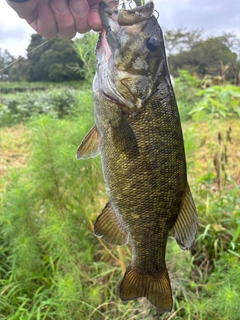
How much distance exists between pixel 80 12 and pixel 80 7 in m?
0.02

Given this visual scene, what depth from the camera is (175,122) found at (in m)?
1.27

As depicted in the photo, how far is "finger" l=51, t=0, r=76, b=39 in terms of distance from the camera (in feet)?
5.26

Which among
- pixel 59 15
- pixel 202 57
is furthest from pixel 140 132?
pixel 202 57

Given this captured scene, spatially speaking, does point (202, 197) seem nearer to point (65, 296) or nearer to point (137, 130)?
point (65, 296)

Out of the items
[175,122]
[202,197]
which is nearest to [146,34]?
[175,122]

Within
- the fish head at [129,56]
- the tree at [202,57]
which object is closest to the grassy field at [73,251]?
the fish head at [129,56]

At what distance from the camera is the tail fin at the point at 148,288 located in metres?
1.49

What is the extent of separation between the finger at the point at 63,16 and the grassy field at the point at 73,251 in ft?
3.87

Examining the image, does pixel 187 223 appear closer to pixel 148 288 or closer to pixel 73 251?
pixel 148 288

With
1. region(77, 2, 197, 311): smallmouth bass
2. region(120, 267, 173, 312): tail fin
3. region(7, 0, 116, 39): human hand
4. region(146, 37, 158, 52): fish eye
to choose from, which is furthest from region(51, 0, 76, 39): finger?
region(120, 267, 173, 312): tail fin

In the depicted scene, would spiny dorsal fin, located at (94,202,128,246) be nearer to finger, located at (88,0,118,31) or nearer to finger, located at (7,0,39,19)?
finger, located at (88,0,118,31)

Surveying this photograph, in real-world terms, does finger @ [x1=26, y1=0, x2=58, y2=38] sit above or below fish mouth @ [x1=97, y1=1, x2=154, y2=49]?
above

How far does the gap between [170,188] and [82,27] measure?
2.66 feet

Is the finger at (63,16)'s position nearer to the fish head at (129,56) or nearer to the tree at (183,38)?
the fish head at (129,56)
